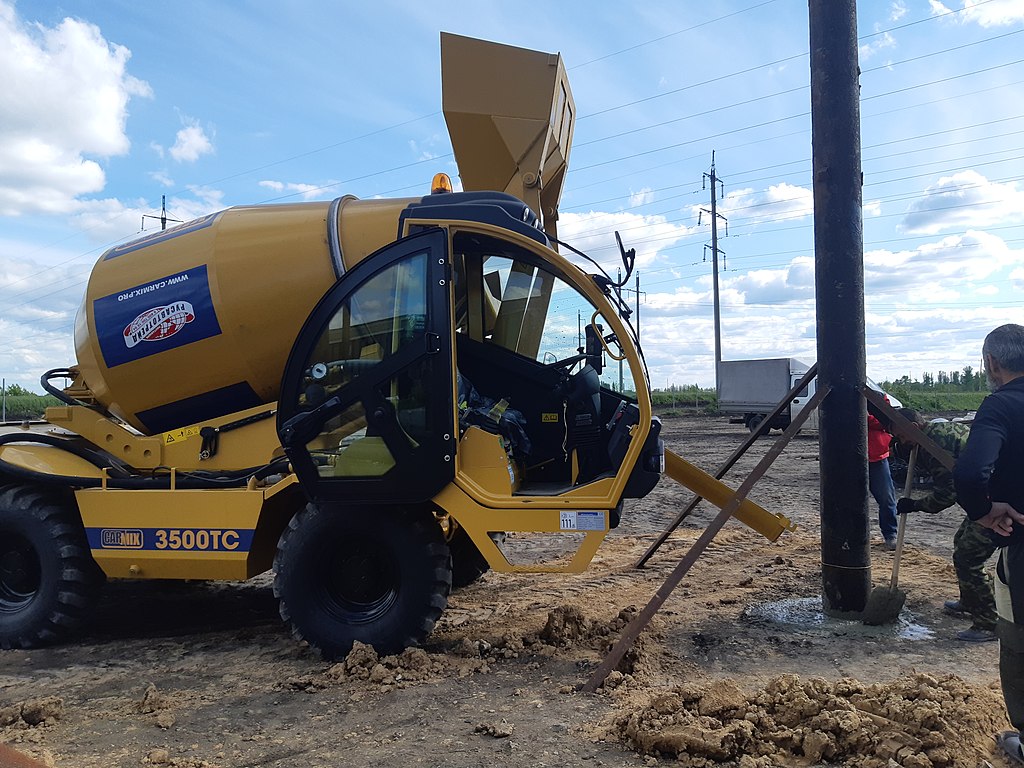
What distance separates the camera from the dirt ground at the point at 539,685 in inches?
138

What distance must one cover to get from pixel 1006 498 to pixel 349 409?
345cm

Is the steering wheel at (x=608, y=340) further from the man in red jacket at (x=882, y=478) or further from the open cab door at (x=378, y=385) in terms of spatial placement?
the man in red jacket at (x=882, y=478)

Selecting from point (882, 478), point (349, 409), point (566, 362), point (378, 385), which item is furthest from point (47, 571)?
point (882, 478)

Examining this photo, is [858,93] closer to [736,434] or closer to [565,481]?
[565,481]

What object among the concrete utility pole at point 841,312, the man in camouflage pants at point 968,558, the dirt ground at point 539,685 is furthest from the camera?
the concrete utility pole at point 841,312

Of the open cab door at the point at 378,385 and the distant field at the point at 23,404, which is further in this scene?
the distant field at the point at 23,404

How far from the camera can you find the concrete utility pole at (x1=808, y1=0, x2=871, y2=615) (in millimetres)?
5340

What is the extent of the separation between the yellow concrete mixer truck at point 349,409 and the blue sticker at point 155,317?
0.6 inches

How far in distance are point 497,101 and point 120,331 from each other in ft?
10.5

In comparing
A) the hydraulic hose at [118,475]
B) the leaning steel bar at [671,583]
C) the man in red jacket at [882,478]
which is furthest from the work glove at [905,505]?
the hydraulic hose at [118,475]

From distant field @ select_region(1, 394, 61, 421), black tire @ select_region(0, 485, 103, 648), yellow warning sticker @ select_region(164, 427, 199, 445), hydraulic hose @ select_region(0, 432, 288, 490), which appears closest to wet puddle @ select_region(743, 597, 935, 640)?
hydraulic hose @ select_region(0, 432, 288, 490)

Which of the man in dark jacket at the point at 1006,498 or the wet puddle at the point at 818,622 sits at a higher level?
the man in dark jacket at the point at 1006,498

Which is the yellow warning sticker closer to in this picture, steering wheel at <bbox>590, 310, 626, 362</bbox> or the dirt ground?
the dirt ground

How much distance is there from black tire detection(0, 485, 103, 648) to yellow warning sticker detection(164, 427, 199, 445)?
850mm
